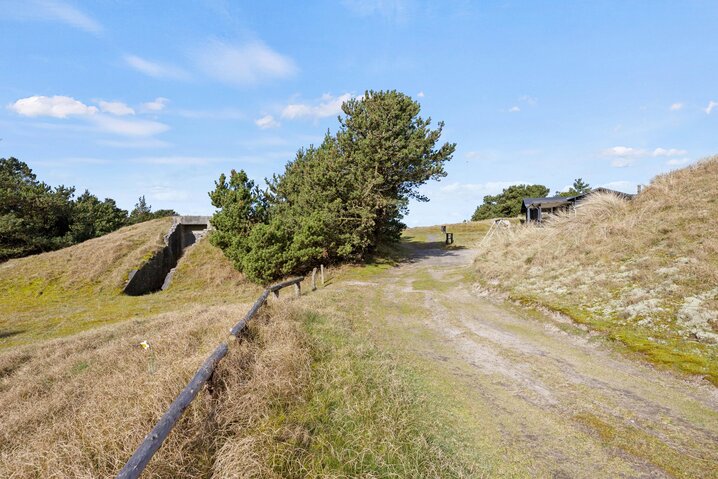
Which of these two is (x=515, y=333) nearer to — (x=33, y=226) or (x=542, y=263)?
(x=542, y=263)

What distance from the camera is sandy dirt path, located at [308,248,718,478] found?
4.38 meters

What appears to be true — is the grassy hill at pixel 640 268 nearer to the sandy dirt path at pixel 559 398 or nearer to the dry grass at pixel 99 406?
the sandy dirt path at pixel 559 398

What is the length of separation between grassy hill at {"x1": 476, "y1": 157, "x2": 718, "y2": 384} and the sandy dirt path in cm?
98

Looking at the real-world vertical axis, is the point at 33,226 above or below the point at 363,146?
below

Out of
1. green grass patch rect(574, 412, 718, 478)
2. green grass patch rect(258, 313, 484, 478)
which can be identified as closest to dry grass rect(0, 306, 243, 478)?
green grass patch rect(258, 313, 484, 478)

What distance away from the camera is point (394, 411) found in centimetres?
514

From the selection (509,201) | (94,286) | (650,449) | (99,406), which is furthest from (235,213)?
(509,201)

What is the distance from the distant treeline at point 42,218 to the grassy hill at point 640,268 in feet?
127

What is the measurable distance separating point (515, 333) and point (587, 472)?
19.1 ft

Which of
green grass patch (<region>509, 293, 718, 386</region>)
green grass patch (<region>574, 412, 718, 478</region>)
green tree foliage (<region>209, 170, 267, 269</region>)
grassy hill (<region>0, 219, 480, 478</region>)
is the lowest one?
green grass patch (<region>574, 412, 718, 478</region>)

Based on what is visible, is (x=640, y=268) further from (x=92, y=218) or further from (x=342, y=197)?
(x=92, y=218)

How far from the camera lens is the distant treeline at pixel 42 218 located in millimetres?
30297

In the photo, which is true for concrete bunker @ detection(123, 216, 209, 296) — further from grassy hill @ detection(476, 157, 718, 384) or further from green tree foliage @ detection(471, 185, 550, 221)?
green tree foliage @ detection(471, 185, 550, 221)

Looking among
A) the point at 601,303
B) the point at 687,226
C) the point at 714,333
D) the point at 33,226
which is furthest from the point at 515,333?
the point at 33,226
